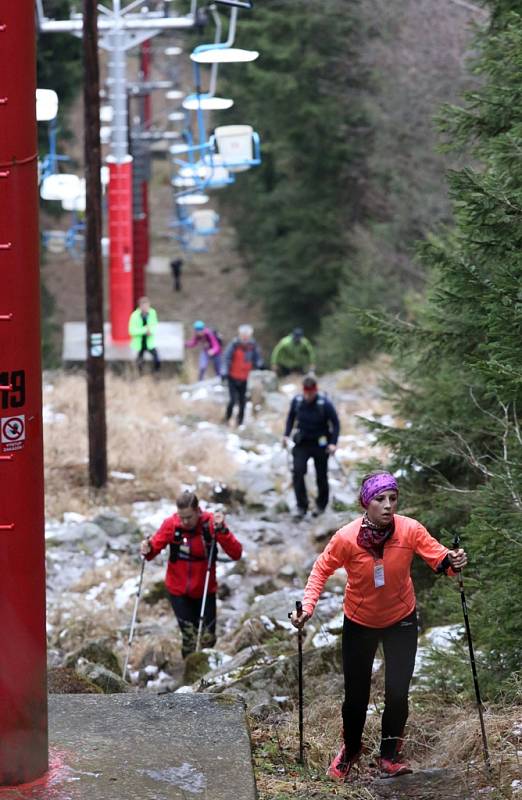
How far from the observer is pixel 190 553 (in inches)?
372

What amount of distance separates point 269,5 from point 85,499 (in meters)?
27.2

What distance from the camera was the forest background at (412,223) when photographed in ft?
23.5

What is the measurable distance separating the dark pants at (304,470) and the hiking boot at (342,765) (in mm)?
8256

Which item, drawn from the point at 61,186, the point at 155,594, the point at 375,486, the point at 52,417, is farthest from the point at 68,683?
the point at 61,186

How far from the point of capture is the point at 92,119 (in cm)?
1495

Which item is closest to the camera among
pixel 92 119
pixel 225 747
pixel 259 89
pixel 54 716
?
pixel 225 747

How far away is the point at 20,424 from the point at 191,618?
5.07 metres

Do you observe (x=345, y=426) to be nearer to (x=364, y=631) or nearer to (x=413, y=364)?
(x=413, y=364)

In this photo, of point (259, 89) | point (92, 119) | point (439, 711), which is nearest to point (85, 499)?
point (92, 119)

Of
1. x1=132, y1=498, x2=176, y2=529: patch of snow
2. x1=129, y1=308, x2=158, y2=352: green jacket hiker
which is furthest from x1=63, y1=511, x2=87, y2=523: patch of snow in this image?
x1=129, y1=308, x2=158, y2=352: green jacket hiker

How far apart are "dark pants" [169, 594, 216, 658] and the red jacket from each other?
0.09m

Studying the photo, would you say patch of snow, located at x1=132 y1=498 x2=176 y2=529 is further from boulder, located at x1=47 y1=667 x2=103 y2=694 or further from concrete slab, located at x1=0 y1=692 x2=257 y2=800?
concrete slab, located at x1=0 y1=692 x2=257 y2=800

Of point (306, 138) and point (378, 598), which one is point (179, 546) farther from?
point (306, 138)

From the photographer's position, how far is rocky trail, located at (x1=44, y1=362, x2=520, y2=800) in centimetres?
648
